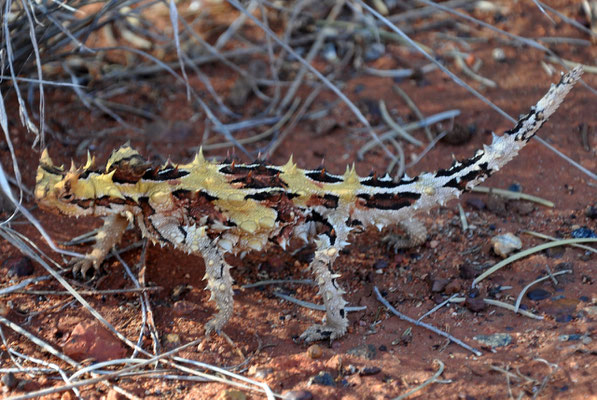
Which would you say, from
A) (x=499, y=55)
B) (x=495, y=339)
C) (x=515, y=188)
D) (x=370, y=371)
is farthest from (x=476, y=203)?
(x=499, y=55)

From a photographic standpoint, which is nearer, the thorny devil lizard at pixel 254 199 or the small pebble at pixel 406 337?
the small pebble at pixel 406 337

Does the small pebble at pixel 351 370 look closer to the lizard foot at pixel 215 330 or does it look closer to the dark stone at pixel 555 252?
the lizard foot at pixel 215 330

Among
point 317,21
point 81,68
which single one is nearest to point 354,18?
point 317,21

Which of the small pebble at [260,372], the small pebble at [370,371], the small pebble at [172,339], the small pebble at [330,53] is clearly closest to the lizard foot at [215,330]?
the small pebble at [172,339]

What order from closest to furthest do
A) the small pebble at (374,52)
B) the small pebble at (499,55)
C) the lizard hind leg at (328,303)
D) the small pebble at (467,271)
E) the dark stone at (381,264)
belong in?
the lizard hind leg at (328,303), the small pebble at (467,271), the dark stone at (381,264), the small pebble at (499,55), the small pebble at (374,52)

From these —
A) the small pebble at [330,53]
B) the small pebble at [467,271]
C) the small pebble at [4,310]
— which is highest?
the small pebble at [330,53]

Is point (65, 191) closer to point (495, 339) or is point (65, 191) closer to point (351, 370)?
point (351, 370)

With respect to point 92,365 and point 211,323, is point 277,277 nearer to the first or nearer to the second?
point 211,323
